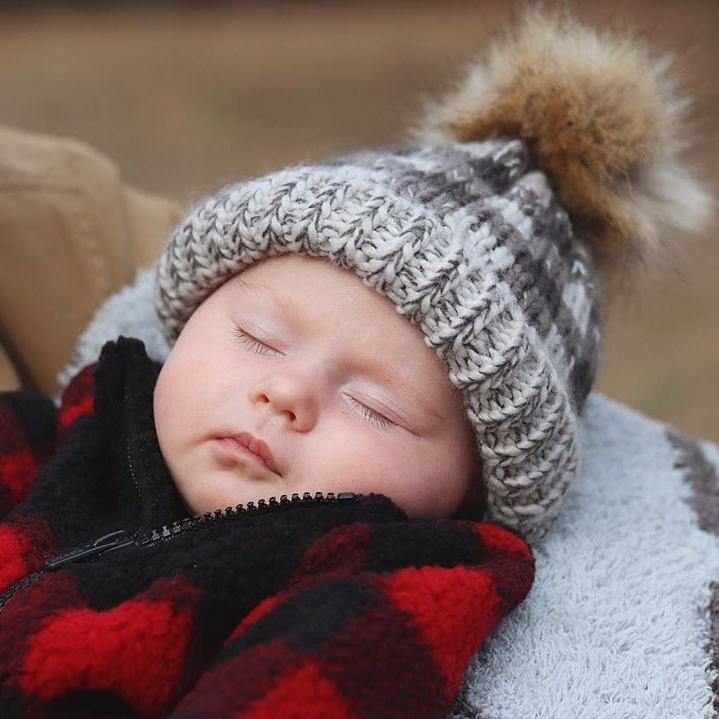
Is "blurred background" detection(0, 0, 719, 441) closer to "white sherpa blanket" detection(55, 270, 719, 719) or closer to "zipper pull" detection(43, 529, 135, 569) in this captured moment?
"white sherpa blanket" detection(55, 270, 719, 719)

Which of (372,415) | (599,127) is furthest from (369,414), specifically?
(599,127)

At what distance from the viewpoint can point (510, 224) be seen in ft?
3.64

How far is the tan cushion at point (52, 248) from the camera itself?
130 centimetres

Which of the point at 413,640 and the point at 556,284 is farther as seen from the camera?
the point at 556,284

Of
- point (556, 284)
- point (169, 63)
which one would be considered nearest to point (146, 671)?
point (556, 284)

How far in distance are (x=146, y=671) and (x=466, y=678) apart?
29 cm

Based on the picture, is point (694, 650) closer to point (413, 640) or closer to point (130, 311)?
point (413, 640)

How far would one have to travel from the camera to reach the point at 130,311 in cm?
134

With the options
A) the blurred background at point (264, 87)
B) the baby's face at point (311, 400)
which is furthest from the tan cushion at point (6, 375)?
the blurred background at point (264, 87)

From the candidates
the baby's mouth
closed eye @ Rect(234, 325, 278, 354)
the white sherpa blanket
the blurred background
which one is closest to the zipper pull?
the baby's mouth

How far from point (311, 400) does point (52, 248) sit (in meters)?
0.52

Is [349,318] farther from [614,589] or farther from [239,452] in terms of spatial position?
[614,589]

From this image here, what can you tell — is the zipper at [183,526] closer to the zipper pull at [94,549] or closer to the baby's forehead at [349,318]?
the zipper pull at [94,549]

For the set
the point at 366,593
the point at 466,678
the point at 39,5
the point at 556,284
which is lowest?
the point at 39,5
